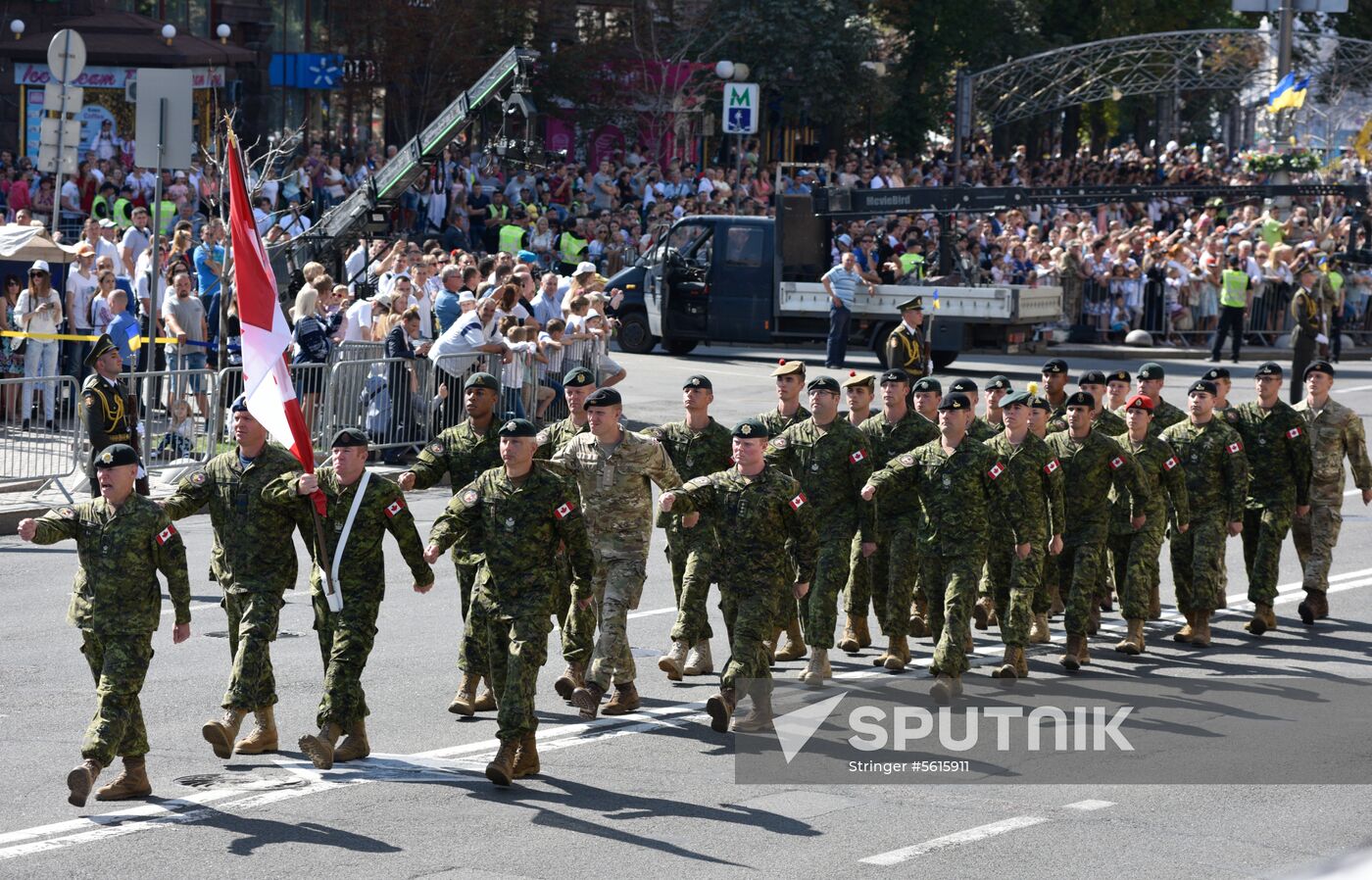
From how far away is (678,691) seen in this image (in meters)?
11.6

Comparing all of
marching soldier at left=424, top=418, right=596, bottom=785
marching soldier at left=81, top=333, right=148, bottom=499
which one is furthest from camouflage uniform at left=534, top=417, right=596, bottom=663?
marching soldier at left=81, top=333, right=148, bottom=499

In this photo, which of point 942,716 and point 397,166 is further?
point 397,166

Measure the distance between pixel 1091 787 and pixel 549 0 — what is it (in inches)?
1458

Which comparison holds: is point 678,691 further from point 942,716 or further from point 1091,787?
point 1091,787

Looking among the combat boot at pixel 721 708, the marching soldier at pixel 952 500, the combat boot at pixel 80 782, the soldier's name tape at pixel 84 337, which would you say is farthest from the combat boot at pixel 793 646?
the soldier's name tape at pixel 84 337

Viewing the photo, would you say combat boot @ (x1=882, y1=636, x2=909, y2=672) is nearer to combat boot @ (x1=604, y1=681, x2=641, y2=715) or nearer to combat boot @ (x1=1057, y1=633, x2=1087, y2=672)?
combat boot @ (x1=1057, y1=633, x2=1087, y2=672)

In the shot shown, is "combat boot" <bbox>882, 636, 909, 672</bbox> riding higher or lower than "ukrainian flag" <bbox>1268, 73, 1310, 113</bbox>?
lower

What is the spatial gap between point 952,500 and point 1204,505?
9.08 feet

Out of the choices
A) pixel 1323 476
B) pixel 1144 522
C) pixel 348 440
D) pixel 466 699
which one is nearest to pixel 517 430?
pixel 348 440

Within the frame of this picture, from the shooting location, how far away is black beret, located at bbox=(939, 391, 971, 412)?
1190cm

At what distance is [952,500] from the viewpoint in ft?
Answer: 38.3

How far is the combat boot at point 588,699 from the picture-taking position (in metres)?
10.8

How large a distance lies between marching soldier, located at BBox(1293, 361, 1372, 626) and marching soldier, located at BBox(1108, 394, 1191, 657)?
4.85 feet

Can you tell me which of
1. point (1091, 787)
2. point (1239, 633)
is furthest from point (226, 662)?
point (1239, 633)
